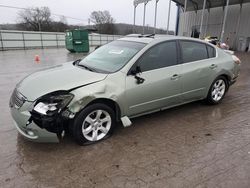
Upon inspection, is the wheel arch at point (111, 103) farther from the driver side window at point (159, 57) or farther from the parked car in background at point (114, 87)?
the driver side window at point (159, 57)

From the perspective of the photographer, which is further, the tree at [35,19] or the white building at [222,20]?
the tree at [35,19]

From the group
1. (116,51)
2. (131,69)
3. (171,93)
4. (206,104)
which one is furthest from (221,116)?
(116,51)

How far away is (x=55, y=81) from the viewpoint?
3.03 meters

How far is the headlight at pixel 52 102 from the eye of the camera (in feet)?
8.96

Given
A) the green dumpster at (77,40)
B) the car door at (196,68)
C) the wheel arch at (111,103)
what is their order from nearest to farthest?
the wheel arch at (111,103)
the car door at (196,68)
the green dumpster at (77,40)

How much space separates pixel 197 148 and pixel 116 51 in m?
2.15

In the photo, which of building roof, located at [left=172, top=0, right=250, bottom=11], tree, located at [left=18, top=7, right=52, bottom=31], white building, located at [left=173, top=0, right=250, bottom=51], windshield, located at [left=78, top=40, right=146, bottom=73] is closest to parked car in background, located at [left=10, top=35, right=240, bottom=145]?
windshield, located at [left=78, top=40, right=146, bottom=73]

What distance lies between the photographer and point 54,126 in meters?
2.76

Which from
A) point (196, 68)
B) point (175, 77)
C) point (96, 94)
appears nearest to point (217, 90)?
point (196, 68)

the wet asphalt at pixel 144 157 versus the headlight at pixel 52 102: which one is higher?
the headlight at pixel 52 102

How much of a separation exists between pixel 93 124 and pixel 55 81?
83 centimetres

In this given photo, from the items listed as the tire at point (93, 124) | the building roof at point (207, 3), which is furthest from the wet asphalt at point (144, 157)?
the building roof at point (207, 3)

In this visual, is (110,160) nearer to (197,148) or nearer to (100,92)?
(100,92)

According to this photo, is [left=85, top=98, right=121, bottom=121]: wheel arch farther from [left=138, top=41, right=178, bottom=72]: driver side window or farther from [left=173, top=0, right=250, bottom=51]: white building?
[left=173, top=0, right=250, bottom=51]: white building
